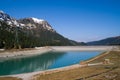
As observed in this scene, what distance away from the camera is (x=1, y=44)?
14375 centimetres

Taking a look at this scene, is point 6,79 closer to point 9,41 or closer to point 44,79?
point 44,79

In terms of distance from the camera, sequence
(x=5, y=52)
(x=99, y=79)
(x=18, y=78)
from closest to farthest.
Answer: (x=99, y=79), (x=18, y=78), (x=5, y=52)

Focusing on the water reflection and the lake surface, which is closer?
the water reflection

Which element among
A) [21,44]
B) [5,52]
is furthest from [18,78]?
[21,44]

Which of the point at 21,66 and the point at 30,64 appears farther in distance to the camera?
the point at 30,64

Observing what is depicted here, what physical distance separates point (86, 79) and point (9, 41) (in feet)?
381

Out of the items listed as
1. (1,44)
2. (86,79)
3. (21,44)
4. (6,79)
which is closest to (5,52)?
(1,44)

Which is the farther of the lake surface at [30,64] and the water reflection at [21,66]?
the lake surface at [30,64]

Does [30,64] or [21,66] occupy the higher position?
[30,64]

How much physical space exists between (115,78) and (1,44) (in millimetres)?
112454

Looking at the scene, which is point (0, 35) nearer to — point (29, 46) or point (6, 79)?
point (29, 46)

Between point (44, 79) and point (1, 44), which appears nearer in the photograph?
point (44, 79)

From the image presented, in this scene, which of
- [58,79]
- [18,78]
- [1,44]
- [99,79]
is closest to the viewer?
[99,79]

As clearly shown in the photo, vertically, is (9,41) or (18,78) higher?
(9,41)
